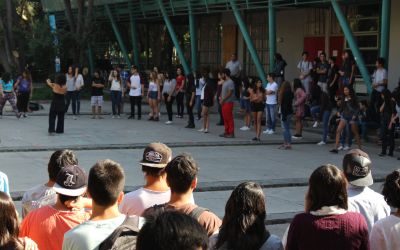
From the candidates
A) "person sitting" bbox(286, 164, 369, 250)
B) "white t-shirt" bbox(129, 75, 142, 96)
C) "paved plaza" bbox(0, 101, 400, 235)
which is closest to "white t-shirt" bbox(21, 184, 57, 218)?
"person sitting" bbox(286, 164, 369, 250)

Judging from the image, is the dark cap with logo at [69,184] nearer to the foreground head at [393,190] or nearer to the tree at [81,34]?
the foreground head at [393,190]

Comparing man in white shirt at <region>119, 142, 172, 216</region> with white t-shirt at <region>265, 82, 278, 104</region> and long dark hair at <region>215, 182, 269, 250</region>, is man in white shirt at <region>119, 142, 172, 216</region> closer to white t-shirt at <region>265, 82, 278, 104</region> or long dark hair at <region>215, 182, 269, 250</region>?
long dark hair at <region>215, 182, 269, 250</region>

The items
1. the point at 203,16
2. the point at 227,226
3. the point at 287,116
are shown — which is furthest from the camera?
the point at 203,16

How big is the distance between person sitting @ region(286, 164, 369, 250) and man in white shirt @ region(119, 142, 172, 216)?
1.15m

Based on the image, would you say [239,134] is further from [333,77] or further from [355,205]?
[355,205]

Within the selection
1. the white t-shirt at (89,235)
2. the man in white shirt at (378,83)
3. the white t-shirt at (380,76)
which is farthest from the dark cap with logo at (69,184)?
the white t-shirt at (380,76)

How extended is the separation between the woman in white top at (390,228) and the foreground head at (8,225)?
230cm

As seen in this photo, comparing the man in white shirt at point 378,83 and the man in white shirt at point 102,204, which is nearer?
the man in white shirt at point 102,204

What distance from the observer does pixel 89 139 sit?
1602cm

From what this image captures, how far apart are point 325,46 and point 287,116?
30.5 feet

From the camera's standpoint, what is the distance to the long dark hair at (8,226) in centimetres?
306

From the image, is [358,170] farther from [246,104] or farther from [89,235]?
[246,104]

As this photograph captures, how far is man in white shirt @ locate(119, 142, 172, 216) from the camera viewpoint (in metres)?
4.68

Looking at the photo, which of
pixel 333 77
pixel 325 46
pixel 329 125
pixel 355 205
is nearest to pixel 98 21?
pixel 325 46
